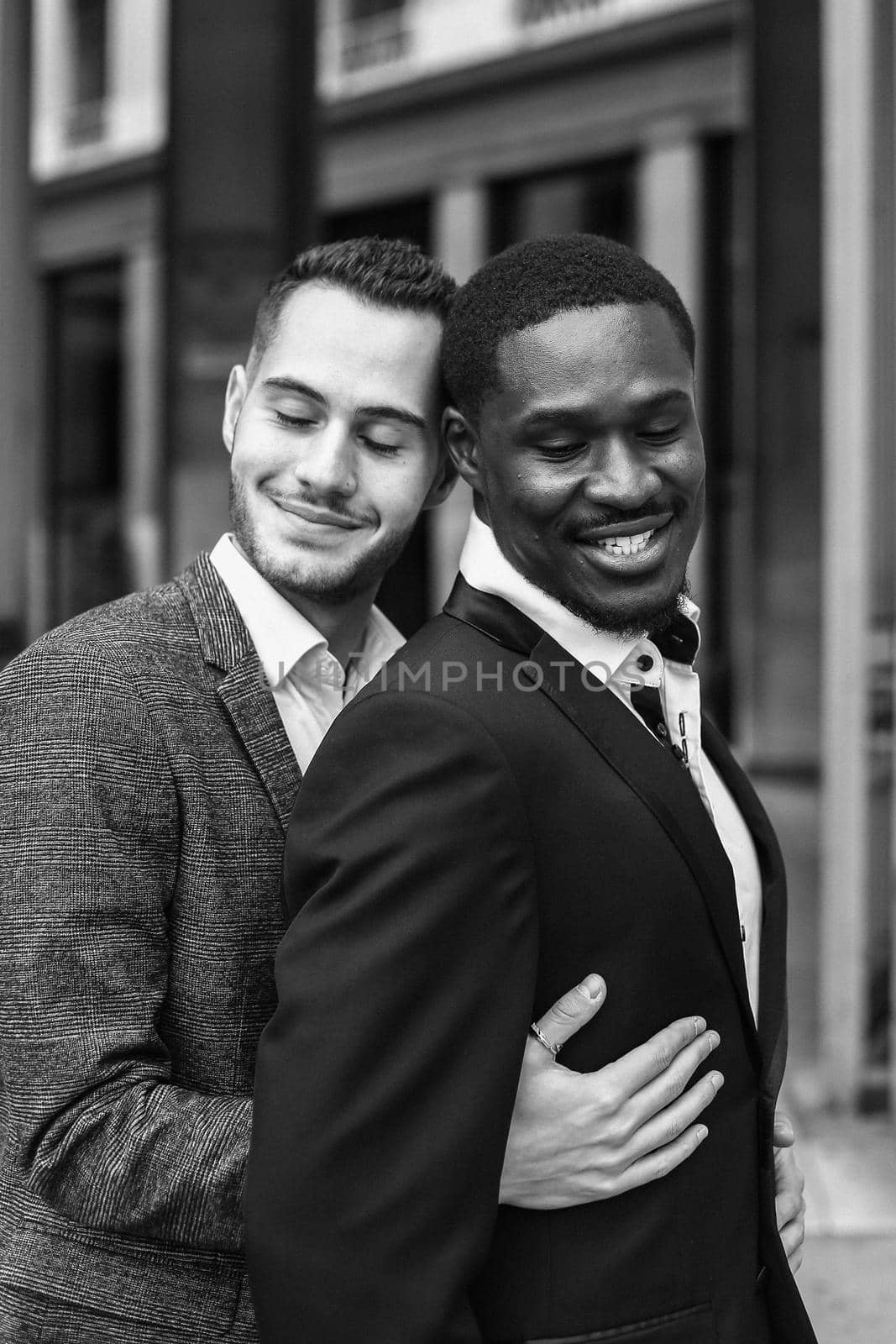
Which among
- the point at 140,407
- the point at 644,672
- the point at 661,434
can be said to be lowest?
the point at 644,672

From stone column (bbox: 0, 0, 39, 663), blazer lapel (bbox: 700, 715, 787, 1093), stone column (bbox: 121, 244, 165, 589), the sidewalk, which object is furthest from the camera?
stone column (bbox: 121, 244, 165, 589)

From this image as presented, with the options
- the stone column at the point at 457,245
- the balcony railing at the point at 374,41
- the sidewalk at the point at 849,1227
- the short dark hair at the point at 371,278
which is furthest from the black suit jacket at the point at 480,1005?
the balcony railing at the point at 374,41

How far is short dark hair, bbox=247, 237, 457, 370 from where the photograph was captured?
5.83 feet

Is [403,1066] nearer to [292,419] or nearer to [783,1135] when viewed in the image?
[783,1135]

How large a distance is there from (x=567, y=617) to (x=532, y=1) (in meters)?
7.13

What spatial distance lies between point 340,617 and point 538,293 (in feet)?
1.92

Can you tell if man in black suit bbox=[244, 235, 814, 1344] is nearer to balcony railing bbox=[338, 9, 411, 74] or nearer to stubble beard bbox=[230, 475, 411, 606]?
stubble beard bbox=[230, 475, 411, 606]

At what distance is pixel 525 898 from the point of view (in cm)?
131

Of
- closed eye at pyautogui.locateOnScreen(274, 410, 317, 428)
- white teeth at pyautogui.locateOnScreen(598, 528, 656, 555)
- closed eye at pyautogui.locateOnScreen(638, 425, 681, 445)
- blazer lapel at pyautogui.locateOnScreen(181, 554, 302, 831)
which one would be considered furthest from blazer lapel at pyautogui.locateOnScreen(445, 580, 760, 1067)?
closed eye at pyautogui.locateOnScreen(274, 410, 317, 428)

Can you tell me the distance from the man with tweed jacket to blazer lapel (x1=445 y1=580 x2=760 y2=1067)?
0.12 meters

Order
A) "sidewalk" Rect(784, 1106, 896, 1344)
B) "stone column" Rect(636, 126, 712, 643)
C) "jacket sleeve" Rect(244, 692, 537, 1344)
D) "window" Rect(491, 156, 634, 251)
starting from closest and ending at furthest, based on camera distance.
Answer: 1. "jacket sleeve" Rect(244, 692, 537, 1344)
2. "sidewalk" Rect(784, 1106, 896, 1344)
3. "stone column" Rect(636, 126, 712, 643)
4. "window" Rect(491, 156, 634, 251)

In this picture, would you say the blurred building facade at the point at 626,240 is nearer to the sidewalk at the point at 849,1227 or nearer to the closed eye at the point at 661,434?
the sidewalk at the point at 849,1227

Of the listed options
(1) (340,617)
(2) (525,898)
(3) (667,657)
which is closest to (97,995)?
(2) (525,898)

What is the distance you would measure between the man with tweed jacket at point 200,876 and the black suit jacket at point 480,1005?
52 mm
